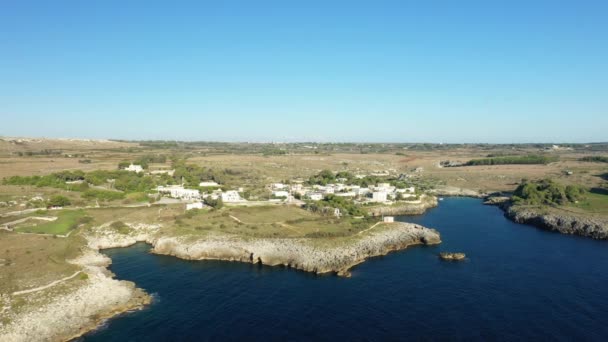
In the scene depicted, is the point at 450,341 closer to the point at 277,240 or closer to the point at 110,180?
the point at 277,240

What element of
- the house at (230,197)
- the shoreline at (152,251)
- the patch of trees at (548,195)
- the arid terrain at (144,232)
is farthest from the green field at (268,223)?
the patch of trees at (548,195)

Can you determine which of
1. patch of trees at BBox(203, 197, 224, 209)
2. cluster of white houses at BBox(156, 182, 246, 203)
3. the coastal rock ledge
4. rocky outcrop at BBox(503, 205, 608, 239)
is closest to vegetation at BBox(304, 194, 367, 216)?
the coastal rock ledge

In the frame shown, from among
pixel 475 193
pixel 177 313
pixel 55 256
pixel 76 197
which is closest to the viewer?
pixel 177 313

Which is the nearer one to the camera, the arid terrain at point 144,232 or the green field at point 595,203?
the arid terrain at point 144,232

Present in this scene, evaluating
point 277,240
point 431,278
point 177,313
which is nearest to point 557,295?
point 431,278

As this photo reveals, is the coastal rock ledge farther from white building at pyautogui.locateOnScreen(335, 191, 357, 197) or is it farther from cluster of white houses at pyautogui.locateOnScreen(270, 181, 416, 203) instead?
white building at pyautogui.locateOnScreen(335, 191, 357, 197)

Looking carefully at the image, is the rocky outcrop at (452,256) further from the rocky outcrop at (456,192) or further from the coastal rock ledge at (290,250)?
the rocky outcrop at (456,192)

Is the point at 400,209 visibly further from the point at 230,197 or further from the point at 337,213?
the point at 230,197
